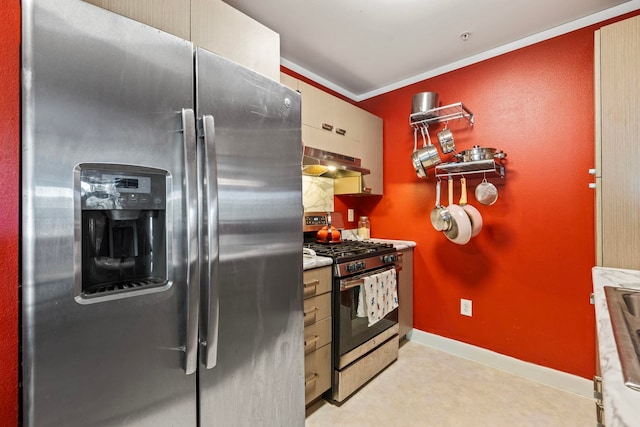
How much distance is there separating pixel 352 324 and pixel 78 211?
1.63 meters

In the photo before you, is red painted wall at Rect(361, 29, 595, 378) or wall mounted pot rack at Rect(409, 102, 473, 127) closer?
red painted wall at Rect(361, 29, 595, 378)

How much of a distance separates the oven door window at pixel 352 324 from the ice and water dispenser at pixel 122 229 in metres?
1.18

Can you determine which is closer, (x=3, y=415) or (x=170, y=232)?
(x=3, y=415)

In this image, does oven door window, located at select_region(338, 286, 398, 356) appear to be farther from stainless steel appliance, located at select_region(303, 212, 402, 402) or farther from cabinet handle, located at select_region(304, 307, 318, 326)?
cabinet handle, located at select_region(304, 307, 318, 326)

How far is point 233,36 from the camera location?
1.42 m

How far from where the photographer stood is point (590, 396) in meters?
1.95

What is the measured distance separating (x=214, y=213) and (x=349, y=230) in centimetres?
214

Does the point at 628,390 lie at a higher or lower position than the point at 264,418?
higher

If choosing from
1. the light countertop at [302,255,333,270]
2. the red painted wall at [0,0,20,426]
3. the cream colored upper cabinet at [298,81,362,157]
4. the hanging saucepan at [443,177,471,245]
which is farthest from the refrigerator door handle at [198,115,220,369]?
the hanging saucepan at [443,177,471,245]

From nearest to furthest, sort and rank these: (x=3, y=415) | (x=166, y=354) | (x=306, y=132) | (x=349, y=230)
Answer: (x=3, y=415), (x=166, y=354), (x=306, y=132), (x=349, y=230)

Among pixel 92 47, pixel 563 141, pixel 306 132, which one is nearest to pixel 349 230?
pixel 306 132

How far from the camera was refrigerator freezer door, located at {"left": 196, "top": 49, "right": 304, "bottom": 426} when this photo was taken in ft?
3.60

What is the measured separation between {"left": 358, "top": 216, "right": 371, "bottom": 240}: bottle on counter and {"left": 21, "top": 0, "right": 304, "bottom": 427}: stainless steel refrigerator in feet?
5.78

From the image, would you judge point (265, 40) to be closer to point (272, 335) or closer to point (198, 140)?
point (198, 140)
